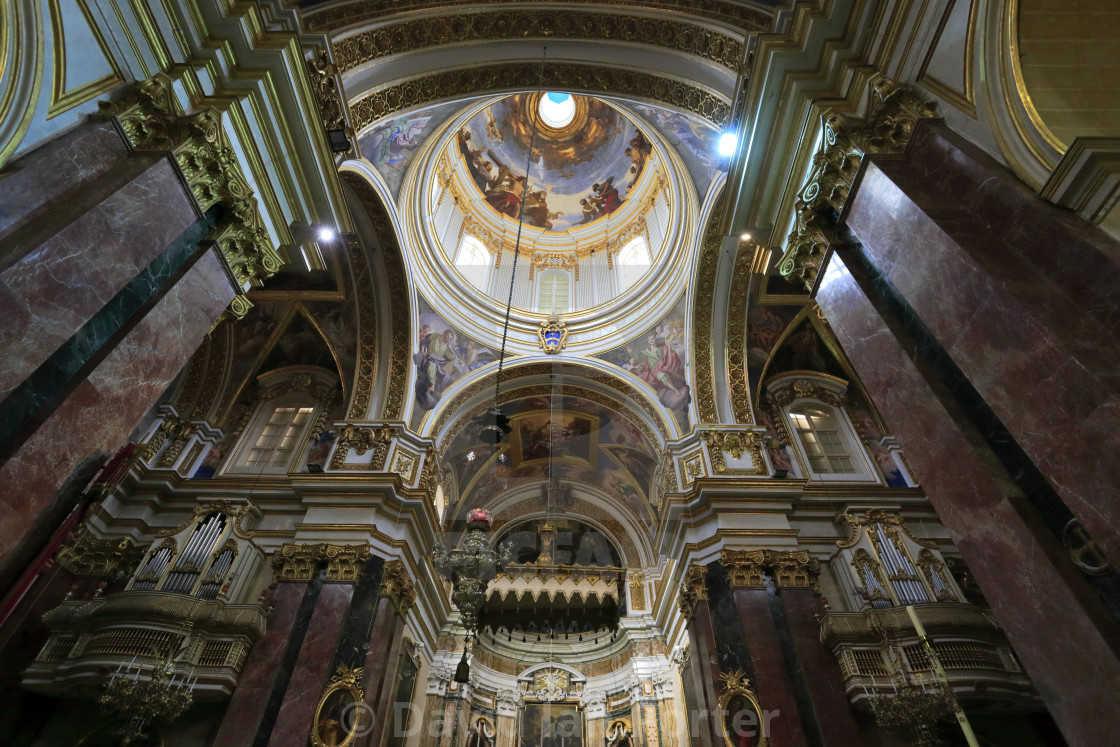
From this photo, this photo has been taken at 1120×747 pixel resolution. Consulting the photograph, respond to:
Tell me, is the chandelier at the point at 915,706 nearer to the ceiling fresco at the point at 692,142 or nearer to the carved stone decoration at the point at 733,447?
the carved stone decoration at the point at 733,447

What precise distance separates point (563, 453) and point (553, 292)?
4.62 meters

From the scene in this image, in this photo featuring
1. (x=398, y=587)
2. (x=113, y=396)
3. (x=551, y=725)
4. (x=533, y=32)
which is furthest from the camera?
(x=551, y=725)

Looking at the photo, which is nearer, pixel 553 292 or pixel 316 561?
pixel 316 561

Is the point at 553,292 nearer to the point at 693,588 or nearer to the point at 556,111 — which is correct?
the point at 556,111

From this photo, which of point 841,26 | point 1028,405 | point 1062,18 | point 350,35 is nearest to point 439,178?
point 350,35

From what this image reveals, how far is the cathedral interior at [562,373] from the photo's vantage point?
3.36 metres

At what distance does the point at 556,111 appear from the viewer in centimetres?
1675

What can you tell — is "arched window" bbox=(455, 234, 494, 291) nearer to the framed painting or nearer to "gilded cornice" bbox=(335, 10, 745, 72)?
"gilded cornice" bbox=(335, 10, 745, 72)

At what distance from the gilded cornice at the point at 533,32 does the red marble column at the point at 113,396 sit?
10.3ft

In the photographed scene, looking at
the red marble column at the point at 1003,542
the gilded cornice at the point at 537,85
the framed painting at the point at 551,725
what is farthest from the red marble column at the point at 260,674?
the red marble column at the point at 1003,542

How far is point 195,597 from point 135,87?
645 centimetres

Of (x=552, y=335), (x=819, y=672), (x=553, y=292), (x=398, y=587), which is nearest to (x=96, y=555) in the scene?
(x=398, y=587)

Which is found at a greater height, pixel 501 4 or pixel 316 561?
pixel 501 4

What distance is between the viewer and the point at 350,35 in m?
5.97
